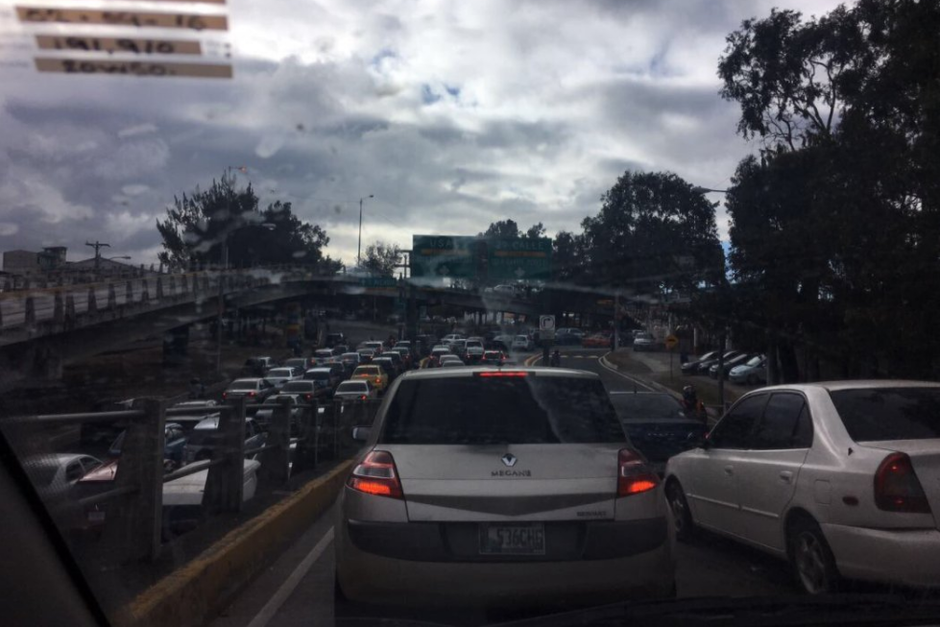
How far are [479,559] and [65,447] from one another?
5.25 metres

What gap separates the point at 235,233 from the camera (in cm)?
3222

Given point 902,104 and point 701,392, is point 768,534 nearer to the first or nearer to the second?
point 902,104

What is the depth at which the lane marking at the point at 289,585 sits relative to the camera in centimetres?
615

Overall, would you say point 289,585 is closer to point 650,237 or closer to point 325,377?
point 325,377

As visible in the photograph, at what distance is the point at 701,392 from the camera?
34.8m

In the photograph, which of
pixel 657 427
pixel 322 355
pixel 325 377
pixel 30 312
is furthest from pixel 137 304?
pixel 657 427

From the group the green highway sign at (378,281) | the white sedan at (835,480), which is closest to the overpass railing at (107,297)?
the green highway sign at (378,281)

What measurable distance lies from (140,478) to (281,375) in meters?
22.2

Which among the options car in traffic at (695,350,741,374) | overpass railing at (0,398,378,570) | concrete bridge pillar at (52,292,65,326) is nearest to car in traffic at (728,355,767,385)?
car in traffic at (695,350,741,374)

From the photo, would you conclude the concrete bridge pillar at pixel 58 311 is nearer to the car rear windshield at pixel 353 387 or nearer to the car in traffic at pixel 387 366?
the car rear windshield at pixel 353 387

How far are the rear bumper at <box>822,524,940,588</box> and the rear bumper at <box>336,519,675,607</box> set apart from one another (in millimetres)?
Result: 1256

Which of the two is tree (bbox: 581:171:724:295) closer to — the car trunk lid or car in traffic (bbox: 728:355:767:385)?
car in traffic (bbox: 728:355:767:385)

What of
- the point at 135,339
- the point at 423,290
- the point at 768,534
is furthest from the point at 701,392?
the point at 768,534

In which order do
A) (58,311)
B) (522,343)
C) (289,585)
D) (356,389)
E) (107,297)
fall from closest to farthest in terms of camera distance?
1. (289,585)
2. (58,311)
3. (107,297)
4. (356,389)
5. (522,343)
